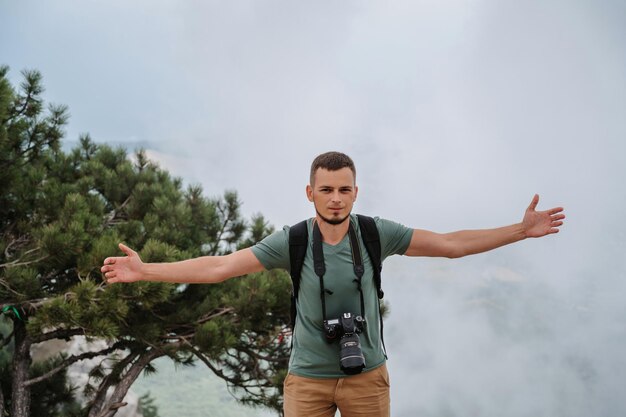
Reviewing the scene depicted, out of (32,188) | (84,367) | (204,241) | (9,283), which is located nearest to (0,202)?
(32,188)

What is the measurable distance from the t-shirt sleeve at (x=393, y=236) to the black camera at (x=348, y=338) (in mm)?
229

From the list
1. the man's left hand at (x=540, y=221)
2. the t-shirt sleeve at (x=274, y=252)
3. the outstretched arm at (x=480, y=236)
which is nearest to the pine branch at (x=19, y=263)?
the t-shirt sleeve at (x=274, y=252)

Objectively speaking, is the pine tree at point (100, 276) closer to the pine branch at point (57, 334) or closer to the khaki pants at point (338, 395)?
the pine branch at point (57, 334)

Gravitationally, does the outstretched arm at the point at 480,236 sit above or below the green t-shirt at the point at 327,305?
above

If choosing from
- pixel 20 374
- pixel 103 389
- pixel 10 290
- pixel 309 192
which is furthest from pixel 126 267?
pixel 20 374

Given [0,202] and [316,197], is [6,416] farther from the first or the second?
[316,197]

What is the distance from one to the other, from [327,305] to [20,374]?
4.50 metres

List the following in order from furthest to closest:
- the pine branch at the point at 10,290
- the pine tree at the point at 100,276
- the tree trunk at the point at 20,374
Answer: the tree trunk at the point at 20,374 < the pine branch at the point at 10,290 < the pine tree at the point at 100,276

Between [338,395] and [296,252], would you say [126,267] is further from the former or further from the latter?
[338,395]

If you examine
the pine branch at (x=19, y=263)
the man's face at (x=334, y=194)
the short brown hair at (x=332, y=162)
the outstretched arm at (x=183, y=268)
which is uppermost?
the pine branch at (x=19, y=263)

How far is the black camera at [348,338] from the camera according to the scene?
1.57 m

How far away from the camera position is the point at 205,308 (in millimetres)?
5219

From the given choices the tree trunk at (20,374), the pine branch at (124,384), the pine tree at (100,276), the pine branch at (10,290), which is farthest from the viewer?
the tree trunk at (20,374)

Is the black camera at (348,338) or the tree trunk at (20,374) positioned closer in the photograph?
the black camera at (348,338)
